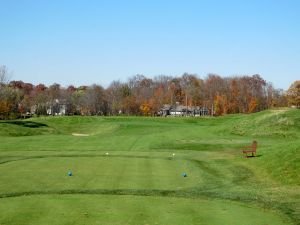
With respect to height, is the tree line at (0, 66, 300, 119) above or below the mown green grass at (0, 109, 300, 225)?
above

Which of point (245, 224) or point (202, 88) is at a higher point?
point (202, 88)

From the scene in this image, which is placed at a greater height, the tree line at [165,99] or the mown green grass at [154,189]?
the tree line at [165,99]

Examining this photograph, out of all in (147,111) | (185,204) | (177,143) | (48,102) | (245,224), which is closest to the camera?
(245,224)

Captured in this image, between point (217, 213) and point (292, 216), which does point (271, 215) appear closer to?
point (292, 216)

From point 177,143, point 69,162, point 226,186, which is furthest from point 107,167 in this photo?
point 177,143

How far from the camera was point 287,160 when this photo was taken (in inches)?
989

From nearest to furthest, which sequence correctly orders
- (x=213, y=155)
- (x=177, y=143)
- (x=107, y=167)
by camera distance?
(x=107, y=167) < (x=213, y=155) < (x=177, y=143)

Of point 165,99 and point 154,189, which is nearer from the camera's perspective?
point 154,189

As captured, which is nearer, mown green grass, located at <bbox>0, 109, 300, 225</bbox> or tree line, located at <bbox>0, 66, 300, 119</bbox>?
mown green grass, located at <bbox>0, 109, 300, 225</bbox>

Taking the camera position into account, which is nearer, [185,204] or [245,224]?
[245,224]

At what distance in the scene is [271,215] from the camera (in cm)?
1439

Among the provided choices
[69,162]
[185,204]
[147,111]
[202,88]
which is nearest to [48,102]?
[147,111]

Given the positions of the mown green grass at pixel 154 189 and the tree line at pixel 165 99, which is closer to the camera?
the mown green grass at pixel 154 189

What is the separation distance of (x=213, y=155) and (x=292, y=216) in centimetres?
1967
